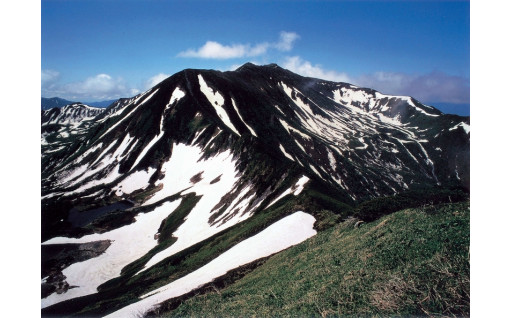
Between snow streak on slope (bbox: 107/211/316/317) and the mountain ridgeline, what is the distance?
6.89 feet

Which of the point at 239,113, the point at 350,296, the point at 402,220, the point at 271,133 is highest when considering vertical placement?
the point at 239,113

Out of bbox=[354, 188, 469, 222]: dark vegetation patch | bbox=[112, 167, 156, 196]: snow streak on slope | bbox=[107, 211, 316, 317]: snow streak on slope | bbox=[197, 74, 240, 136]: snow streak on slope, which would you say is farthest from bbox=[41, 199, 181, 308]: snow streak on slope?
bbox=[197, 74, 240, 136]: snow streak on slope

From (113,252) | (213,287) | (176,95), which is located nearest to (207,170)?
(113,252)

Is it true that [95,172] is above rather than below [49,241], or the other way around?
above

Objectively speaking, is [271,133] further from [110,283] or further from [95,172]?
[110,283]

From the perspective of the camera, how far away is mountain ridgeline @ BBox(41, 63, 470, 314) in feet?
148

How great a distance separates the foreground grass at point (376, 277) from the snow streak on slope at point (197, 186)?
86.7ft

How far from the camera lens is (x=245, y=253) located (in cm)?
2944

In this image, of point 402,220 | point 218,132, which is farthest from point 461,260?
point 218,132

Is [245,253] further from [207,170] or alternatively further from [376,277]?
[207,170]

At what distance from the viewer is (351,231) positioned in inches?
853

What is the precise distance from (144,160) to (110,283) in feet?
189

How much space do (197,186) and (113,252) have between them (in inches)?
884

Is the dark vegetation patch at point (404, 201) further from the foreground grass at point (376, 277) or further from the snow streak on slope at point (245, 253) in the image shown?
the snow streak on slope at point (245, 253)
